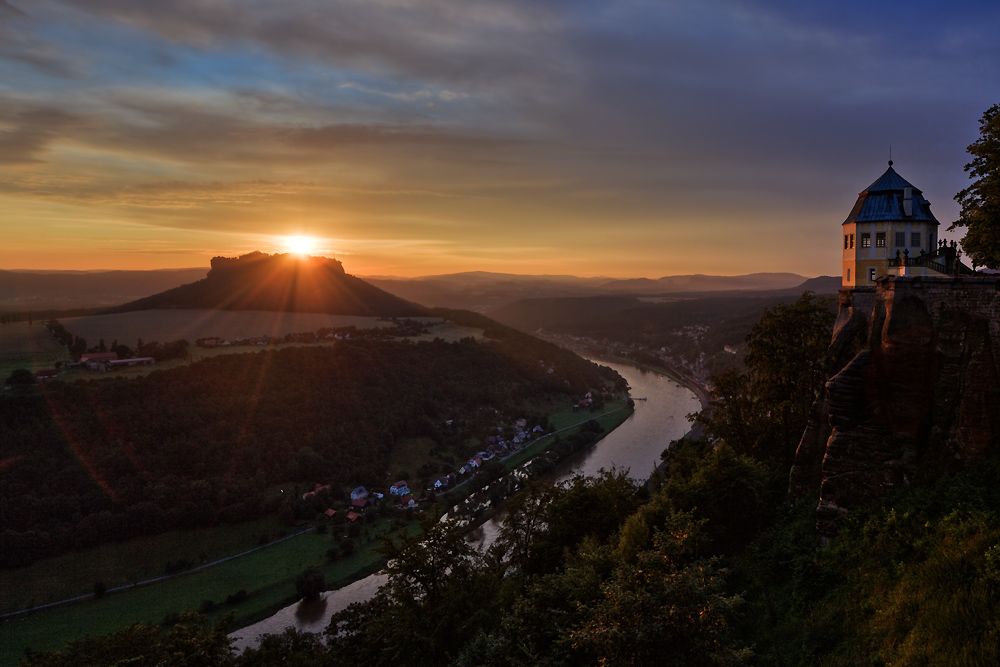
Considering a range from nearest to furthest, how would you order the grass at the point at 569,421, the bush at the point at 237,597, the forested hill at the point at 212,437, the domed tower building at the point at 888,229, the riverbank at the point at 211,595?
the domed tower building at the point at 888,229, the riverbank at the point at 211,595, the bush at the point at 237,597, the forested hill at the point at 212,437, the grass at the point at 569,421

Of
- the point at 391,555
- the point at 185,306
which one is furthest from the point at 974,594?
the point at 185,306

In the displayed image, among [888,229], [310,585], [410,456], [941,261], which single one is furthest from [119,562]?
[941,261]

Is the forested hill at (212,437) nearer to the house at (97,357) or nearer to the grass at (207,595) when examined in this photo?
the grass at (207,595)

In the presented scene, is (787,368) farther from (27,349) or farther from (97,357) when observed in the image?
(27,349)

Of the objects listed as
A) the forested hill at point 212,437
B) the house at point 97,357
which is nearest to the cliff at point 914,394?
the forested hill at point 212,437

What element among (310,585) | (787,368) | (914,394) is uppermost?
(914,394)

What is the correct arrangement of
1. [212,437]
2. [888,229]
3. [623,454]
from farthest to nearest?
1. [623,454]
2. [212,437]
3. [888,229]

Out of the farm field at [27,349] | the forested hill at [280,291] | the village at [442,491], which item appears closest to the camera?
the village at [442,491]

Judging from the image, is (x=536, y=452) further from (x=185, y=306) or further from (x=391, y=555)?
(x=185, y=306)
